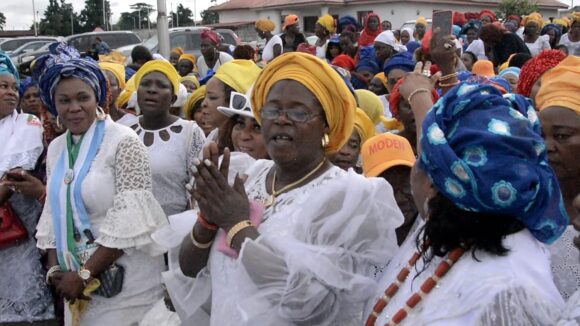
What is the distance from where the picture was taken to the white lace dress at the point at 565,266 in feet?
7.48

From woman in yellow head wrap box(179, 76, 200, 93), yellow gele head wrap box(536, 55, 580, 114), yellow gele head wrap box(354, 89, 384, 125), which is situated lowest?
woman in yellow head wrap box(179, 76, 200, 93)

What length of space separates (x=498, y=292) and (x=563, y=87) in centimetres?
130

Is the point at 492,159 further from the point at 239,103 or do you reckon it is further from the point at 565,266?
the point at 239,103

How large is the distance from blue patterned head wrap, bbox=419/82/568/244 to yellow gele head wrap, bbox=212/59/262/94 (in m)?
2.69

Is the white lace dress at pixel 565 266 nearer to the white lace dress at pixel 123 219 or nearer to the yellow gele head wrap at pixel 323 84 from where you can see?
the yellow gele head wrap at pixel 323 84

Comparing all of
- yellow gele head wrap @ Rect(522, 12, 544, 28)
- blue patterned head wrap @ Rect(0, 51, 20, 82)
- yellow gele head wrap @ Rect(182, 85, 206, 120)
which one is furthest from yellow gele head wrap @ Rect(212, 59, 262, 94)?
yellow gele head wrap @ Rect(522, 12, 544, 28)

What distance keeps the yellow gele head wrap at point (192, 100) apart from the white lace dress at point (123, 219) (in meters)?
2.17

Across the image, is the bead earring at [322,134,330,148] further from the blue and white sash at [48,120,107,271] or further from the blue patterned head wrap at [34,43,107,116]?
the blue patterned head wrap at [34,43,107,116]

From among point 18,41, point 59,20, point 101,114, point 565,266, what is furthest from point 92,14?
point 565,266

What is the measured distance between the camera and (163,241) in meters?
2.80

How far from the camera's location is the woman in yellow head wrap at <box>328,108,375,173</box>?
13.1 ft

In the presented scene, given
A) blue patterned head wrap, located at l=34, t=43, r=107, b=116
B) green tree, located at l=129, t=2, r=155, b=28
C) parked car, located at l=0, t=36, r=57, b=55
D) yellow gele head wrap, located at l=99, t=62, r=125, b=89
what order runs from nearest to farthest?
blue patterned head wrap, located at l=34, t=43, r=107, b=116 → yellow gele head wrap, located at l=99, t=62, r=125, b=89 → parked car, located at l=0, t=36, r=57, b=55 → green tree, located at l=129, t=2, r=155, b=28

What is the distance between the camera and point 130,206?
3.71 meters

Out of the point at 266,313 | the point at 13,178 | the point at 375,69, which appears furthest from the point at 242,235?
the point at 375,69
